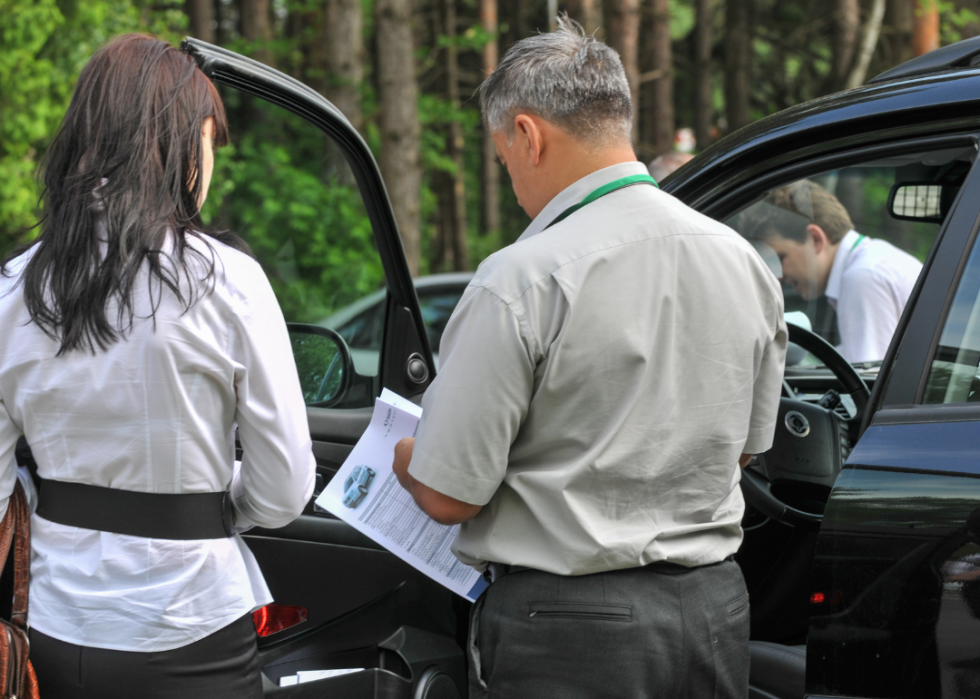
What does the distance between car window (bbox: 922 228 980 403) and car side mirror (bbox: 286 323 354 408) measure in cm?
140

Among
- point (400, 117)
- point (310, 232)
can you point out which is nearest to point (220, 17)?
point (400, 117)

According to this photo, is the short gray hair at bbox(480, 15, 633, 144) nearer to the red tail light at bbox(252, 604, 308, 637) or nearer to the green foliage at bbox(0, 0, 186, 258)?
the red tail light at bbox(252, 604, 308, 637)

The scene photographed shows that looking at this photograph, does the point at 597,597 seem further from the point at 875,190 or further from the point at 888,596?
the point at 875,190

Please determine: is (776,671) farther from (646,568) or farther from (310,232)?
(310,232)

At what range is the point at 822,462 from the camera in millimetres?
2312

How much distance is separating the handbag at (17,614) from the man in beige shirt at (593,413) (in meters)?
0.70

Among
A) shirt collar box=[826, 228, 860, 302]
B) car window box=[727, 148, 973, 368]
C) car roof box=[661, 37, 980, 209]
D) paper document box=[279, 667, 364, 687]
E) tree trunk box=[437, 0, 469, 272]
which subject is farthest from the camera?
tree trunk box=[437, 0, 469, 272]

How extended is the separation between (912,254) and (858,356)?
0.52 m

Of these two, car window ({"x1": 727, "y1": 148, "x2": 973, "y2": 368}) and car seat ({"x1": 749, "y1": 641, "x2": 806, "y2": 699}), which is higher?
car window ({"x1": 727, "y1": 148, "x2": 973, "y2": 368})

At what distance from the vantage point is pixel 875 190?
10.4 ft

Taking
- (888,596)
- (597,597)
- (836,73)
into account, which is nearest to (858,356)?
(888,596)

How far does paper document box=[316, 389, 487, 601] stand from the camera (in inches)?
79.2

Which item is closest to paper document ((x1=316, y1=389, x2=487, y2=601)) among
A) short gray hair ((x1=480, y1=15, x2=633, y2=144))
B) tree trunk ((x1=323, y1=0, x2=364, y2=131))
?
short gray hair ((x1=480, y1=15, x2=633, y2=144))

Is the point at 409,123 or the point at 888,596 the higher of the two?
the point at 409,123
